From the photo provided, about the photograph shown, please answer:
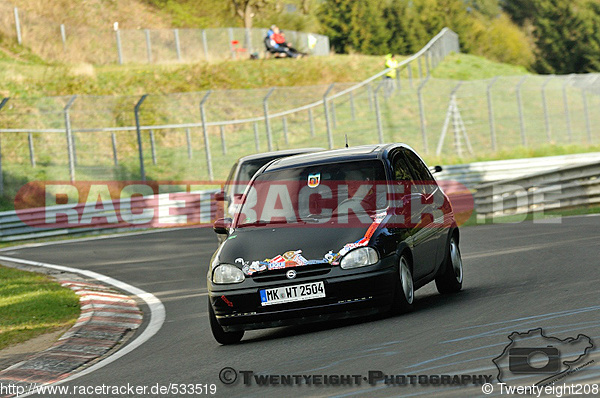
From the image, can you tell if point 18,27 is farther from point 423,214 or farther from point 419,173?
point 423,214

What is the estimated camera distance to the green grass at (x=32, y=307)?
10.1 m

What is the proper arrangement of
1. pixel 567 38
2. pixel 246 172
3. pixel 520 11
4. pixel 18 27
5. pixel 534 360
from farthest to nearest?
pixel 520 11, pixel 567 38, pixel 18 27, pixel 246 172, pixel 534 360

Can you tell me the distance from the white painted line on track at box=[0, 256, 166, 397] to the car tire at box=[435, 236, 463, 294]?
9.29 feet

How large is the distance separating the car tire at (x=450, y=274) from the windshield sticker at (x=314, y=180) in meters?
1.59

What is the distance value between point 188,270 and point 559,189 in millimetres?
9267

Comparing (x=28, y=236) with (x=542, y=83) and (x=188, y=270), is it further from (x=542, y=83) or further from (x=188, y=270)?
(x=542, y=83)

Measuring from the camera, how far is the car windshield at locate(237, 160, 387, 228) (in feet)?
29.4

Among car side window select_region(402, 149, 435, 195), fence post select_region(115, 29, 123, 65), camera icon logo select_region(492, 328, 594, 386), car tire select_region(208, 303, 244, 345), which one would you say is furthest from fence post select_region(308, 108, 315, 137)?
camera icon logo select_region(492, 328, 594, 386)

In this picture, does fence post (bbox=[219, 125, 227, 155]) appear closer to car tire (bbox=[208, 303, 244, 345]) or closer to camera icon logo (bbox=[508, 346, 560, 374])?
car tire (bbox=[208, 303, 244, 345])

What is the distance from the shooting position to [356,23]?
78.1 m

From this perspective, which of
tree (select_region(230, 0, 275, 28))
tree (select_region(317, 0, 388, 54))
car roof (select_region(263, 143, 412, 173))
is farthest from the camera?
tree (select_region(317, 0, 388, 54))

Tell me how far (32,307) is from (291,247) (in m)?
4.58

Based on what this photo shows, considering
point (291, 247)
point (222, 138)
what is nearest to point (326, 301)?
point (291, 247)

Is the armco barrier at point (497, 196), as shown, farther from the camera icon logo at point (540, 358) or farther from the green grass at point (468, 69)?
the green grass at point (468, 69)
